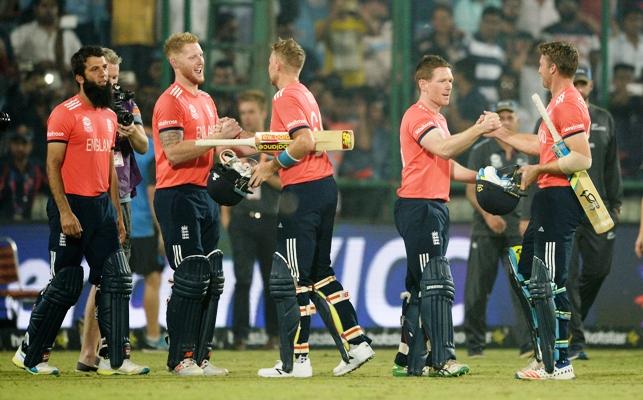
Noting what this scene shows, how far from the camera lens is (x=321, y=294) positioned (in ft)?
35.2

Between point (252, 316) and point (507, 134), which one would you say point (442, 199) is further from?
point (252, 316)

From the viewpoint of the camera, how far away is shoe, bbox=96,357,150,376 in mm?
10945

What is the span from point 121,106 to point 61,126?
82 centimetres

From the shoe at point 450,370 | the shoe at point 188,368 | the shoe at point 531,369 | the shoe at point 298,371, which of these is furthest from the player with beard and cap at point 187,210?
the shoe at point 531,369

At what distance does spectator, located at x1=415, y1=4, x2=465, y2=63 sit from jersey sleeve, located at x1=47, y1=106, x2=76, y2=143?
680 centimetres

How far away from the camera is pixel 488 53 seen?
1712cm

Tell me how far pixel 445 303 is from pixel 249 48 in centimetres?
642

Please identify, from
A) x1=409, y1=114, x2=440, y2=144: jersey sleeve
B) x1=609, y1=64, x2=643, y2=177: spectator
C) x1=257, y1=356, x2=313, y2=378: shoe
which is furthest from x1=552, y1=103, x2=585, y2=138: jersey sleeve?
x1=609, y1=64, x2=643, y2=177: spectator

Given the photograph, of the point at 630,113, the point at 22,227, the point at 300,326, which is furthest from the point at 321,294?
the point at 630,113

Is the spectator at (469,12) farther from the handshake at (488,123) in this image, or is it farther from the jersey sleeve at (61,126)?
the jersey sleeve at (61,126)

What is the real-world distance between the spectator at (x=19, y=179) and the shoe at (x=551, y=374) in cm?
681

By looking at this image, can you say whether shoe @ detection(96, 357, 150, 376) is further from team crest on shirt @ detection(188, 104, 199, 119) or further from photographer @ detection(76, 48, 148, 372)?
team crest on shirt @ detection(188, 104, 199, 119)

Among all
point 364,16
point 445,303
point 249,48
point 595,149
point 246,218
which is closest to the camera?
point 445,303

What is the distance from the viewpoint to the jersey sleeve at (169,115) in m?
10.7
